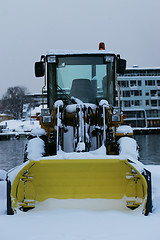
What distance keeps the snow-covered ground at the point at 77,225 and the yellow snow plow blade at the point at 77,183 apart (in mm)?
176

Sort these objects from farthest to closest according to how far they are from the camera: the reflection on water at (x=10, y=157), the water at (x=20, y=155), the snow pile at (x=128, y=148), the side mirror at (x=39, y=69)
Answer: the water at (x=20, y=155) < the reflection on water at (x=10, y=157) < the side mirror at (x=39, y=69) < the snow pile at (x=128, y=148)

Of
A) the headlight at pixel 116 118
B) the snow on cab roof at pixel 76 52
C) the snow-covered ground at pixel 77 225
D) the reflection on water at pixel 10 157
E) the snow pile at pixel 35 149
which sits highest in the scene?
the snow on cab roof at pixel 76 52

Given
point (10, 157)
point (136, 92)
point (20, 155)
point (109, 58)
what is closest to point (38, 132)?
point (109, 58)

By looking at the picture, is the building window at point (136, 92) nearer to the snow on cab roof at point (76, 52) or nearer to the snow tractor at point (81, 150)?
the snow tractor at point (81, 150)

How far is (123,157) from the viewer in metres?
4.17

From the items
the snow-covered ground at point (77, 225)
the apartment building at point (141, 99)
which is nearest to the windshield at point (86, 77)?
the snow-covered ground at point (77, 225)

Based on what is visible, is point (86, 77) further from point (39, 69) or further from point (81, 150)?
point (81, 150)

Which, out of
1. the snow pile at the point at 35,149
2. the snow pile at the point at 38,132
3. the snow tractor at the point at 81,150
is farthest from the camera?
the snow pile at the point at 38,132

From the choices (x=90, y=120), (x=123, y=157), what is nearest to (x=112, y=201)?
(x=123, y=157)

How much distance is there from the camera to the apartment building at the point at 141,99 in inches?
2625

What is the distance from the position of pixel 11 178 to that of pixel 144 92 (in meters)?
65.6

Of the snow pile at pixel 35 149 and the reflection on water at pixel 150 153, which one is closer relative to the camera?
the snow pile at pixel 35 149

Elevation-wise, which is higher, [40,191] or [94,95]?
[94,95]

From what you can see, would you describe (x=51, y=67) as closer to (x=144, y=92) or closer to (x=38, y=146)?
(x=38, y=146)
